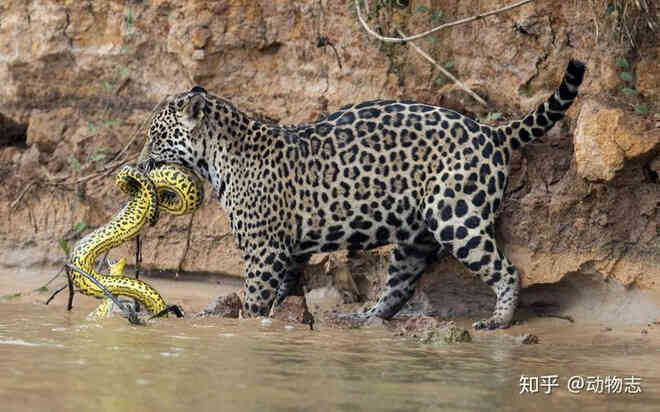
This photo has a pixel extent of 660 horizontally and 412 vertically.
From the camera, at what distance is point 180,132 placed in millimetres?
7137

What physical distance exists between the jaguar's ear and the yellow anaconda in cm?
37

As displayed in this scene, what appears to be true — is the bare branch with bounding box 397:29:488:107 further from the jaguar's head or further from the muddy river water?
the muddy river water

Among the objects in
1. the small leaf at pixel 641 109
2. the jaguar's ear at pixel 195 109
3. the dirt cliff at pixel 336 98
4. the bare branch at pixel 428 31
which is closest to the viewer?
the small leaf at pixel 641 109

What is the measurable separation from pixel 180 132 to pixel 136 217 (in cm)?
69

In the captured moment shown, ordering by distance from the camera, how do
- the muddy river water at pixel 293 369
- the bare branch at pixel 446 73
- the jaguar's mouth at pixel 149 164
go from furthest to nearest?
the bare branch at pixel 446 73 → the jaguar's mouth at pixel 149 164 → the muddy river water at pixel 293 369

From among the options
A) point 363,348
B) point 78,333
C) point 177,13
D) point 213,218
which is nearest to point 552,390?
point 363,348

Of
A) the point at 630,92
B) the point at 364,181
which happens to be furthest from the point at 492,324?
the point at 630,92

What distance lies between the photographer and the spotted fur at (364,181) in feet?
21.8

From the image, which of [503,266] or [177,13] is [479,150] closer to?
[503,266]

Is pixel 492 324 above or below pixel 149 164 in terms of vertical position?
below

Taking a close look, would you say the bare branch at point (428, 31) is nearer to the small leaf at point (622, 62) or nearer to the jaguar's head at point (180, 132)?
the small leaf at point (622, 62)

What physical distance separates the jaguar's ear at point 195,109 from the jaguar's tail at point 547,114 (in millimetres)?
2047

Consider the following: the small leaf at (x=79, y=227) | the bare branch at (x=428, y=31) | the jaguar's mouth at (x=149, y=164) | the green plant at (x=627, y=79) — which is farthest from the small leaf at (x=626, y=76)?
the small leaf at (x=79, y=227)

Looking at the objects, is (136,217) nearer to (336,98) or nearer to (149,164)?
(149,164)
